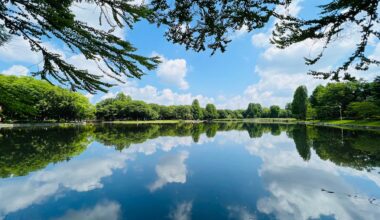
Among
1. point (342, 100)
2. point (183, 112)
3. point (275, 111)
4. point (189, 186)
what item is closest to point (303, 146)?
point (189, 186)

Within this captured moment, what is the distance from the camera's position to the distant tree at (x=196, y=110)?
11187 centimetres

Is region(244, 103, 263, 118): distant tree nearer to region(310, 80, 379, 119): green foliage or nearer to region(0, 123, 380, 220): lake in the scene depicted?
region(310, 80, 379, 119): green foliage

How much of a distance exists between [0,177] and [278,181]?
12074mm

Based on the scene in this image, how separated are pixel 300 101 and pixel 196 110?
5133 centimetres

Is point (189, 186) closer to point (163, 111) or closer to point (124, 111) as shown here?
point (124, 111)

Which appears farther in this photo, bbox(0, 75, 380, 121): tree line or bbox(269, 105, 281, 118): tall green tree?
bbox(269, 105, 281, 118): tall green tree

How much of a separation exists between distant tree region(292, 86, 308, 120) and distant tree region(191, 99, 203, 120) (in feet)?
157

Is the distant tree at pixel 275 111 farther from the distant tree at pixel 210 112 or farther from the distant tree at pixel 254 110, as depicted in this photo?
the distant tree at pixel 210 112

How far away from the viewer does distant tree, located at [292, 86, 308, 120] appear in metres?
72.8

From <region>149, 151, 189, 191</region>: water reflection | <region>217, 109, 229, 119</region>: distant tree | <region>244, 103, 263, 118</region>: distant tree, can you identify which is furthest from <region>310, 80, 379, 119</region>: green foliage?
<region>244, 103, 263, 118</region>: distant tree

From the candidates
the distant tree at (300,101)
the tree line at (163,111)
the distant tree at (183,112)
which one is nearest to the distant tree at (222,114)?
the tree line at (163,111)

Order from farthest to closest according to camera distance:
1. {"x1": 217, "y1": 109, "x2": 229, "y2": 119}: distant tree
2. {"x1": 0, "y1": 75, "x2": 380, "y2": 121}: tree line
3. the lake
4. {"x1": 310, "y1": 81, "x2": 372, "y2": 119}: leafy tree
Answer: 1. {"x1": 217, "y1": 109, "x2": 229, "y2": 119}: distant tree
2. {"x1": 310, "y1": 81, "x2": 372, "y2": 119}: leafy tree
3. the lake
4. {"x1": 0, "y1": 75, "x2": 380, "y2": 121}: tree line

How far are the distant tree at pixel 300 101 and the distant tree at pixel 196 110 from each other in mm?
47775

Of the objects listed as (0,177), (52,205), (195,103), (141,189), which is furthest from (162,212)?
(195,103)
